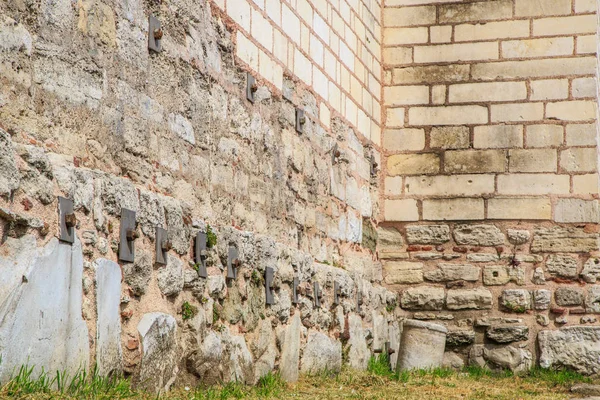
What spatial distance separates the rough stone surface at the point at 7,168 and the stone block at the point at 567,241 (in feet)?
19.2

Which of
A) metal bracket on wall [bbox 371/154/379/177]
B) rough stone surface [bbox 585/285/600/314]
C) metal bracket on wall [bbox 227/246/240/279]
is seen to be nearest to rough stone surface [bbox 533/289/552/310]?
rough stone surface [bbox 585/285/600/314]

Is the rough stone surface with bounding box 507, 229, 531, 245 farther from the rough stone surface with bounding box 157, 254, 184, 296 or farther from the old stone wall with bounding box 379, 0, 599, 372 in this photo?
the rough stone surface with bounding box 157, 254, 184, 296

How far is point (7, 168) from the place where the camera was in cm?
331

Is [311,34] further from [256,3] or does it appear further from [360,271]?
[360,271]

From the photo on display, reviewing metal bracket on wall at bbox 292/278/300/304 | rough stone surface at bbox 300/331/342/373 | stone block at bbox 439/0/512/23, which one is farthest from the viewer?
stone block at bbox 439/0/512/23

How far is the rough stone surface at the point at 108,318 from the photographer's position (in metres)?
3.83

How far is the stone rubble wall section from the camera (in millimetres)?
8305

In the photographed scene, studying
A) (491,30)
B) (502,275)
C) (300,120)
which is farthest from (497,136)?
(300,120)

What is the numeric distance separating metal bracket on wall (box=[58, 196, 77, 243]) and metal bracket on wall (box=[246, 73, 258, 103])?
2.12 meters

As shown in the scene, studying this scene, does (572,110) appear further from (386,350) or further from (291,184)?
(291,184)

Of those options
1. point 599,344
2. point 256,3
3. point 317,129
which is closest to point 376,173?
point 317,129

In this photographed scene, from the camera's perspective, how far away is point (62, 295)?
141 inches

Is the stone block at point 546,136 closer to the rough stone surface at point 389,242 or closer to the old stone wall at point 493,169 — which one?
the old stone wall at point 493,169

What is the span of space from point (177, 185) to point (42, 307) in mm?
1320
